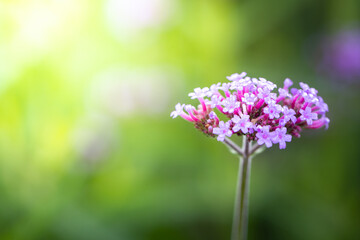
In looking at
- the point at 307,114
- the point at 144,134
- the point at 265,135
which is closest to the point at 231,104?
the point at 265,135

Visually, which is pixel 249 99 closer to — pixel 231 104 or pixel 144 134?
pixel 231 104

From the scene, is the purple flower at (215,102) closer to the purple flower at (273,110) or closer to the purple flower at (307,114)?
the purple flower at (273,110)

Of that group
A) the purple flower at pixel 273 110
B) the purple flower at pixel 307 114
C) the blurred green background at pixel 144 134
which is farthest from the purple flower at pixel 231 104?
the blurred green background at pixel 144 134

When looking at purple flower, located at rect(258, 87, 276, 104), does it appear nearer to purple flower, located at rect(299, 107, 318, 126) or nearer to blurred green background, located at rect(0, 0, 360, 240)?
purple flower, located at rect(299, 107, 318, 126)

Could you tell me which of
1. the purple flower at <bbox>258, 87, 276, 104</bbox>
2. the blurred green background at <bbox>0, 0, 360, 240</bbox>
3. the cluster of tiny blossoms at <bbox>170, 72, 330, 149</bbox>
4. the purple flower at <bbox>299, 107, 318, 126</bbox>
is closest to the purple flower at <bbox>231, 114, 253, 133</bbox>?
the cluster of tiny blossoms at <bbox>170, 72, 330, 149</bbox>

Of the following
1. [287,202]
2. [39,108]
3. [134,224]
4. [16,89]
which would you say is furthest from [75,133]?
[287,202]

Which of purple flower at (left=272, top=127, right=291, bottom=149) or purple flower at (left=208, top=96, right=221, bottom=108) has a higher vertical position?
purple flower at (left=208, top=96, right=221, bottom=108)
